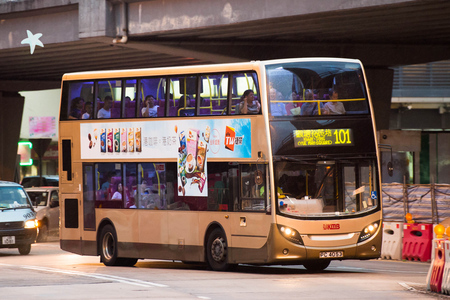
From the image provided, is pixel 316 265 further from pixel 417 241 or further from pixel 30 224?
pixel 30 224

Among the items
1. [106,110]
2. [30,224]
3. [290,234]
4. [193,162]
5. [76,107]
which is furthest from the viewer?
[30,224]

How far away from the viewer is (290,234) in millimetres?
15312

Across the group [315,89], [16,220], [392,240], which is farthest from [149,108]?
[392,240]

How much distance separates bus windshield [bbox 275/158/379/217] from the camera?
1541cm

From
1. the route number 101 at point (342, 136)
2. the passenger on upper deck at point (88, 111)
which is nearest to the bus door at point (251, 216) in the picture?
the route number 101 at point (342, 136)

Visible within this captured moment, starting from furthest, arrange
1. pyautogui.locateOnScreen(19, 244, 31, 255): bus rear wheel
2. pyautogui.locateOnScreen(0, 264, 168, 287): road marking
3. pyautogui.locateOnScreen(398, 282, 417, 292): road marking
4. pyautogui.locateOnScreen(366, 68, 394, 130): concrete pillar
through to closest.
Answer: pyautogui.locateOnScreen(366, 68, 394, 130): concrete pillar → pyautogui.locateOnScreen(19, 244, 31, 255): bus rear wheel → pyautogui.locateOnScreen(0, 264, 168, 287): road marking → pyautogui.locateOnScreen(398, 282, 417, 292): road marking

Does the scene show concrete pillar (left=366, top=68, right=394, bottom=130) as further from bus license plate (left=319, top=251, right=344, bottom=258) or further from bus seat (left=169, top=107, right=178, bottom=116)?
bus license plate (left=319, top=251, right=344, bottom=258)

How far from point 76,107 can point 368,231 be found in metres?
6.95

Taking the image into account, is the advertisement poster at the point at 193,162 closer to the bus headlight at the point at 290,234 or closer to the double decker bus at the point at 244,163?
the double decker bus at the point at 244,163

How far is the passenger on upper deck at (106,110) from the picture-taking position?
1842cm

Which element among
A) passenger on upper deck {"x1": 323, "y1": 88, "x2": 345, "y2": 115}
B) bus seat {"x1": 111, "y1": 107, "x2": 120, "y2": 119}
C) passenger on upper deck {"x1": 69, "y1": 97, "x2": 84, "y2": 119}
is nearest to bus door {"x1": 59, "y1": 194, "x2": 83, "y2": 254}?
passenger on upper deck {"x1": 69, "y1": 97, "x2": 84, "y2": 119}

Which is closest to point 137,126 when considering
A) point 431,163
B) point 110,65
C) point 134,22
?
point 134,22

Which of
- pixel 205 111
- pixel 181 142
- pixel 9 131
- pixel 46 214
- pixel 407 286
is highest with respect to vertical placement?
pixel 9 131

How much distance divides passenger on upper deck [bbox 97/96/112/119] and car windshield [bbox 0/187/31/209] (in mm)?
5433
